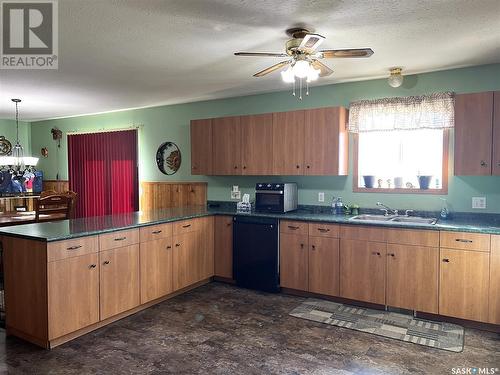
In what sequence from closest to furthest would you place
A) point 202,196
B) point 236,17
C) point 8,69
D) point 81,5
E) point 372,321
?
1. point 81,5
2. point 236,17
3. point 372,321
4. point 8,69
5. point 202,196

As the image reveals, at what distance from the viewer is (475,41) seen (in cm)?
291

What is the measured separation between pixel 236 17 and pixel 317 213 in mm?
2548

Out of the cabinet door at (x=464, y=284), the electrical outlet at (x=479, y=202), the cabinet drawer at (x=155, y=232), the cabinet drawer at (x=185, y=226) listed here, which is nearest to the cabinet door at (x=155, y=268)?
the cabinet drawer at (x=155, y=232)

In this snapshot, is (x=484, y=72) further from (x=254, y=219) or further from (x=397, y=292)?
(x=254, y=219)

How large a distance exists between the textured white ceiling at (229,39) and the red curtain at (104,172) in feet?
5.72

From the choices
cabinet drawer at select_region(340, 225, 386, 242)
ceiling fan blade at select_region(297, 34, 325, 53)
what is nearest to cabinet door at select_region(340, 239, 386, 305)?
cabinet drawer at select_region(340, 225, 386, 242)

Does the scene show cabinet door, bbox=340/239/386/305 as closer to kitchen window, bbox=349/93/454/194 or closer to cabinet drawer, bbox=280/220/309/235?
cabinet drawer, bbox=280/220/309/235

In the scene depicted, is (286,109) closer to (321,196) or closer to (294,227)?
(321,196)

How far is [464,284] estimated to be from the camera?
3.21 metres

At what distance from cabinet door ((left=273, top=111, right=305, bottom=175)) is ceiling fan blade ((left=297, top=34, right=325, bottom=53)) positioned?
1617 millimetres

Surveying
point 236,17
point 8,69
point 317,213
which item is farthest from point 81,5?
point 317,213

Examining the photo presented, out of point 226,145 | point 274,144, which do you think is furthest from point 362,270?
point 226,145

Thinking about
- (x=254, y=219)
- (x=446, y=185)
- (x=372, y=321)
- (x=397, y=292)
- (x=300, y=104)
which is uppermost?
(x=300, y=104)

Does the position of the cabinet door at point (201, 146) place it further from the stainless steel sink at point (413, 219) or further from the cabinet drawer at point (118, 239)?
the stainless steel sink at point (413, 219)
